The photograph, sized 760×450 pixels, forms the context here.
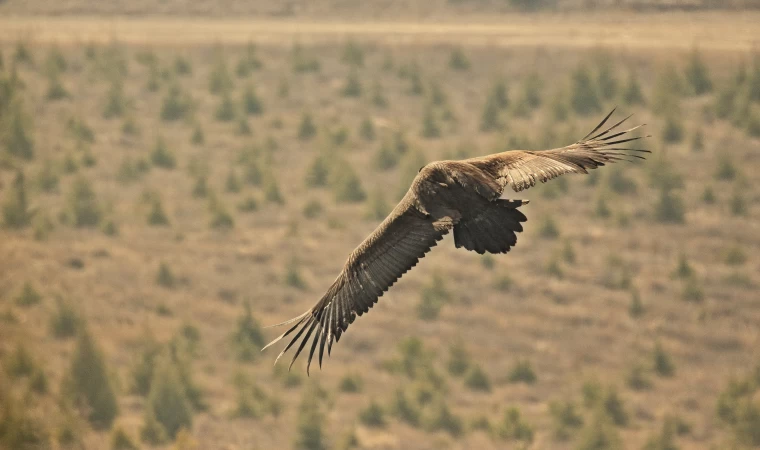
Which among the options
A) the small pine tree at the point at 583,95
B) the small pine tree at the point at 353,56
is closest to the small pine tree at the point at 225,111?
the small pine tree at the point at 353,56

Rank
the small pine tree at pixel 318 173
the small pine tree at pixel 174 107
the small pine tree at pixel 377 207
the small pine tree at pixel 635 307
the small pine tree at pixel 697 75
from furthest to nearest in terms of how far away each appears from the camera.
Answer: the small pine tree at pixel 174 107, the small pine tree at pixel 697 75, the small pine tree at pixel 318 173, the small pine tree at pixel 377 207, the small pine tree at pixel 635 307

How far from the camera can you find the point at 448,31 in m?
57.8

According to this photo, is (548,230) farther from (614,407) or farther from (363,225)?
(614,407)

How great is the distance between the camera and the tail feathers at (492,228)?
13.1 metres

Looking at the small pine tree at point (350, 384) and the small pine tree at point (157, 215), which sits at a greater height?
the small pine tree at point (157, 215)

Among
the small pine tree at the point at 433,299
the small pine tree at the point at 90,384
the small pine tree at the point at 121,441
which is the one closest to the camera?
the small pine tree at the point at 121,441

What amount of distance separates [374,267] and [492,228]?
1414 mm

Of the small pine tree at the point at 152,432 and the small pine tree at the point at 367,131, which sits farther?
the small pine tree at the point at 367,131

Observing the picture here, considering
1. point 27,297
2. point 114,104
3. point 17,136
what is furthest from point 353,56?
point 27,297

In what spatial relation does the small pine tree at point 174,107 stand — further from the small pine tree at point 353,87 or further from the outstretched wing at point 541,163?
the outstretched wing at point 541,163

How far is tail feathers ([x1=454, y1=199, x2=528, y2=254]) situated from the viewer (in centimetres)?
1310

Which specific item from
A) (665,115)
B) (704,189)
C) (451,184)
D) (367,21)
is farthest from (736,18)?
(451,184)

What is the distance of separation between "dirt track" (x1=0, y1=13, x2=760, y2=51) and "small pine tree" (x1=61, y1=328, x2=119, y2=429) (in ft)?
69.5

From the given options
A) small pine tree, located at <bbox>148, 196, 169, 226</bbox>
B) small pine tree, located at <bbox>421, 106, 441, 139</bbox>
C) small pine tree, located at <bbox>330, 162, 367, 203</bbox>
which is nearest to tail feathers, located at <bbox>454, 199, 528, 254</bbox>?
small pine tree, located at <bbox>148, 196, 169, 226</bbox>
